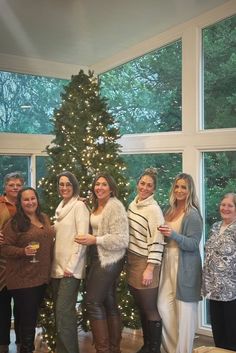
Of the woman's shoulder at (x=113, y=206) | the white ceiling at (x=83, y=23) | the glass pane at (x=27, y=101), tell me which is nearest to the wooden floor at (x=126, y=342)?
the woman's shoulder at (x=113, y=206)

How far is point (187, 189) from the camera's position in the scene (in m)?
3.75

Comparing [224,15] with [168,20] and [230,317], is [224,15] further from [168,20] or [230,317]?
[230,317]

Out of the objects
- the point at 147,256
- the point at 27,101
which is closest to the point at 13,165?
the point at 27,101

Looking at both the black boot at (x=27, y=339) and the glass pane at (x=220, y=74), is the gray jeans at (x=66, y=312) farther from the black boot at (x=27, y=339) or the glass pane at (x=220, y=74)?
the glass pane at (x=220, y=74)

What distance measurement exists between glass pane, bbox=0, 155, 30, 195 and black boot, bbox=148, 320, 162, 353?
2339 mm

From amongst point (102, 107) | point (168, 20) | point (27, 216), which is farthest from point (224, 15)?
point (27, 216)

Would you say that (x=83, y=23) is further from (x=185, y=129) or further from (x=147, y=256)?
(x=147, y=256)

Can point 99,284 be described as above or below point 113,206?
below

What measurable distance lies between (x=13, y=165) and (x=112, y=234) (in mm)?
2214

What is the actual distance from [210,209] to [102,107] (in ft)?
4.91

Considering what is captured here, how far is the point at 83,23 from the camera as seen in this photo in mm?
4672

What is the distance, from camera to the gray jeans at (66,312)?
12.1 ft

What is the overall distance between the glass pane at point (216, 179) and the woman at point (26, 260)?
187 cm

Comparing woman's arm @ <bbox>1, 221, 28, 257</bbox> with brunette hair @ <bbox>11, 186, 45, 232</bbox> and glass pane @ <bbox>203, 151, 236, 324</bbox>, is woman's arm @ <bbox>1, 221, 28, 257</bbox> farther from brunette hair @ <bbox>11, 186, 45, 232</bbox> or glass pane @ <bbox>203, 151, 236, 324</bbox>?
glass pane @ <bbox>203, 151, 236, 324</bbox>
